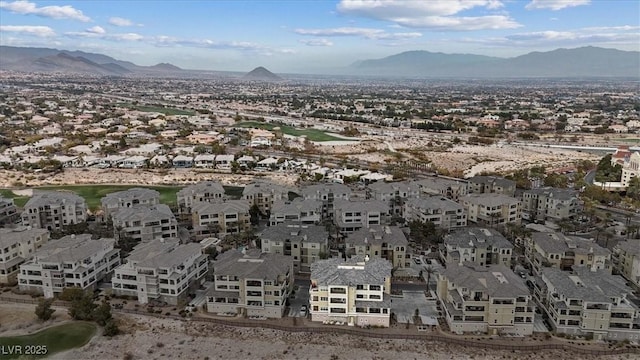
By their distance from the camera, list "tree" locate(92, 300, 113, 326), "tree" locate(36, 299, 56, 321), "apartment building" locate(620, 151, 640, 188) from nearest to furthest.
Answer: "tree" locate(92, 300, 113, 326) → "tree" locate(36, 299, 56, 321) → "apartment building" locate(620, 151, 640, 188)

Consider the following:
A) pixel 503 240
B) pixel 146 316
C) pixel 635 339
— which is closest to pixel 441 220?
pixel 503 240

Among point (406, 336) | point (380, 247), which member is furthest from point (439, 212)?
point (406, 336)

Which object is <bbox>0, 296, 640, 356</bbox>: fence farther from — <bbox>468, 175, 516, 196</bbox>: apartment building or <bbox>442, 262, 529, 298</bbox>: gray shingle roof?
<bbox>468, 175, 516, 196</bbox>: apartment building

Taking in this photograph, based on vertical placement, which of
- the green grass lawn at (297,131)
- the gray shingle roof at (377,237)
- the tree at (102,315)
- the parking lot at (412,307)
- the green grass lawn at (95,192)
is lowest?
the parking lot at (412,307)

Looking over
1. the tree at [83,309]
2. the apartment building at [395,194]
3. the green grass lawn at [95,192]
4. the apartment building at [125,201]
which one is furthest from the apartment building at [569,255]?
the green grass lawn at [95,192]

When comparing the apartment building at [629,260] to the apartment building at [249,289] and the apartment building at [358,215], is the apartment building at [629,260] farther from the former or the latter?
the apartment building at [249,289]

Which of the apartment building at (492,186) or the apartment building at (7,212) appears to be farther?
the apartment building at (492,186)

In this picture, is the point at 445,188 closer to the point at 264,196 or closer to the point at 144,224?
the point at 264,196

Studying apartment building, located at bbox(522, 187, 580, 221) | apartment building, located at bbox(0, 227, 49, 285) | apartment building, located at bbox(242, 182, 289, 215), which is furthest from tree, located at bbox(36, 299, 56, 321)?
apartment building, located at bbox(522, 187, 580, 221)
